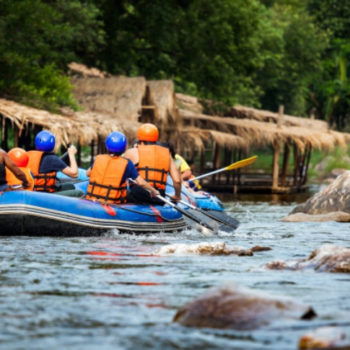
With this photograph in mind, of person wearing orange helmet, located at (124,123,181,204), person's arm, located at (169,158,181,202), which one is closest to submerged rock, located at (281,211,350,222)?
person's arm, located at (169,158,181,202)

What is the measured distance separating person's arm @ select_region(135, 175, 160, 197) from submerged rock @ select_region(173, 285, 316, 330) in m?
5.70

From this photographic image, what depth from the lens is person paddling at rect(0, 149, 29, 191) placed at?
11.3 meters

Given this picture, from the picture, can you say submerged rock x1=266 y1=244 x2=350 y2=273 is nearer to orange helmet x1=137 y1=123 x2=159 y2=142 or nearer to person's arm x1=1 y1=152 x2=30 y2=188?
person's arm x1=1 y1=152 x2=30 y2=188

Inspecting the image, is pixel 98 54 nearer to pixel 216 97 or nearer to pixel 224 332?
pixel 216 97

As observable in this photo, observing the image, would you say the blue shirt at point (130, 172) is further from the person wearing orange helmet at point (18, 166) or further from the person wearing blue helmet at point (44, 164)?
the person wearing orange helmet at point (18, 166)

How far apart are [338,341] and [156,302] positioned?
72.1 inches

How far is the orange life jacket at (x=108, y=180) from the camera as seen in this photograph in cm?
1170

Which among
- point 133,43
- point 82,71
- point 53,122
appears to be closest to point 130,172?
point 53,122

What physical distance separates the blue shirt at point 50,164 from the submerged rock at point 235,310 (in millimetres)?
6323

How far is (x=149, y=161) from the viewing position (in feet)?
40.6

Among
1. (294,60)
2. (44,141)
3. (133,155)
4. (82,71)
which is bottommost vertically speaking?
(133,155)

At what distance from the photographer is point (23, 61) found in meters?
20.1

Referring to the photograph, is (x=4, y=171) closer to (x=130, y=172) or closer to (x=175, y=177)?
(x=130, y=172)

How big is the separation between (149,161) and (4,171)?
188 cm
